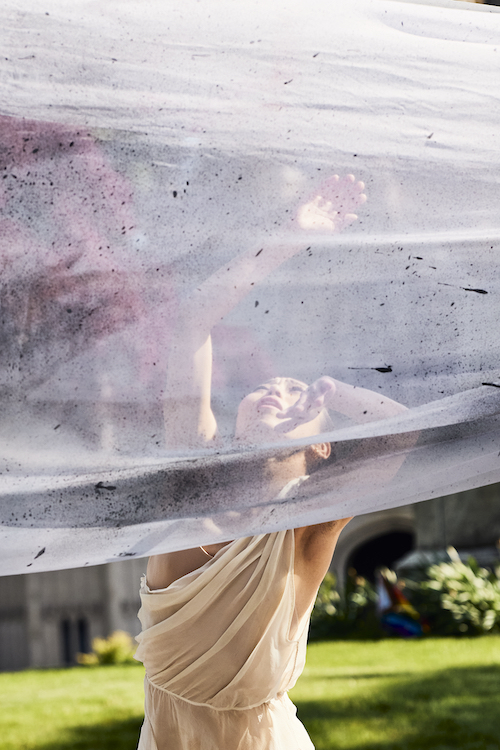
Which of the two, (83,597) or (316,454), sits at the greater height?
(316,454)

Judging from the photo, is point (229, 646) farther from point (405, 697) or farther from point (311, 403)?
point (405, 697)

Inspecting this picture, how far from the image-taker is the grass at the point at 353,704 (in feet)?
14.6

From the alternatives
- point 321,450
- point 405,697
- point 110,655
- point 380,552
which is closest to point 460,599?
point 405,697

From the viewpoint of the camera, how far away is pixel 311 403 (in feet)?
4.43

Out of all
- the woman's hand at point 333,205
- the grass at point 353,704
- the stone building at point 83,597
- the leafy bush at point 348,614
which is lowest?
the stone building at point 83,597

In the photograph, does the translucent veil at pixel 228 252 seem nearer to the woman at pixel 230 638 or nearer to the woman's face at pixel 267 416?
the woman's face at pixel 267 416

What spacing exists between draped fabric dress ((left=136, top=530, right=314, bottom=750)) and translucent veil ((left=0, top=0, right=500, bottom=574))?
430 millimetres

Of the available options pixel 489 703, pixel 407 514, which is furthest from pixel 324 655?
pixel 407 514

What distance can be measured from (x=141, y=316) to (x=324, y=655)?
254 inches

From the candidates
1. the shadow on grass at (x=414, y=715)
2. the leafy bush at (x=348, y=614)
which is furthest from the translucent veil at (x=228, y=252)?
the leafy bush at (x=348, y=614)

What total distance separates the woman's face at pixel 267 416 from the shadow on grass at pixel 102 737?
365cm

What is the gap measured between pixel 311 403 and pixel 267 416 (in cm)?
9

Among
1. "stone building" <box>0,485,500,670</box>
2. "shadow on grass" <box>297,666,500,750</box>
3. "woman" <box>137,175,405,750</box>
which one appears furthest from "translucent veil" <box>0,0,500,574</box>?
"stone building" <box>0,485,500,670</box>

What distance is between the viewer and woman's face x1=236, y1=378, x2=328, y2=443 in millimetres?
1319
